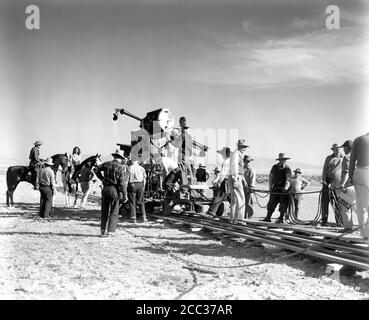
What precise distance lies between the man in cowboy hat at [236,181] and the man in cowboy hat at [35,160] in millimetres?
7764

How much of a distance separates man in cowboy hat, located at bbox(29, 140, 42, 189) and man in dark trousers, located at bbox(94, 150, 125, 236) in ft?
20.7

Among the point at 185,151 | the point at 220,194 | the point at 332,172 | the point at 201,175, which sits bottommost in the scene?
the point at 220,194

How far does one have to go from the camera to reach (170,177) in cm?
Result: 1278

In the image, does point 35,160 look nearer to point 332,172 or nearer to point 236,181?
point 236,181

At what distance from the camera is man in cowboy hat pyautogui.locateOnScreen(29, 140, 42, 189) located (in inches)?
582

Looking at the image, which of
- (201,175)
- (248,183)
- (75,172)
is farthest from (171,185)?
(75,172)

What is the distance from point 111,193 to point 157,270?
372cm

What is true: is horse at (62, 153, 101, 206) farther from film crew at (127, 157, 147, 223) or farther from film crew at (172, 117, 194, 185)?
film crew at (127, 157, 147, 223)

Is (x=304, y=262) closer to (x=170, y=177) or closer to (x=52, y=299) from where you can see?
(x=52, y=299)

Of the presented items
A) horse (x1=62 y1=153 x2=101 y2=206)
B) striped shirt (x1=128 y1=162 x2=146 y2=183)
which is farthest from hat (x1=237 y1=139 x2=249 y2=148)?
horse (x1=62 y1=153 x2=101 y2=206)

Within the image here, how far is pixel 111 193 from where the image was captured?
30.1 feet

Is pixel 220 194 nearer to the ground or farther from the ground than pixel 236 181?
nearer to the ground
